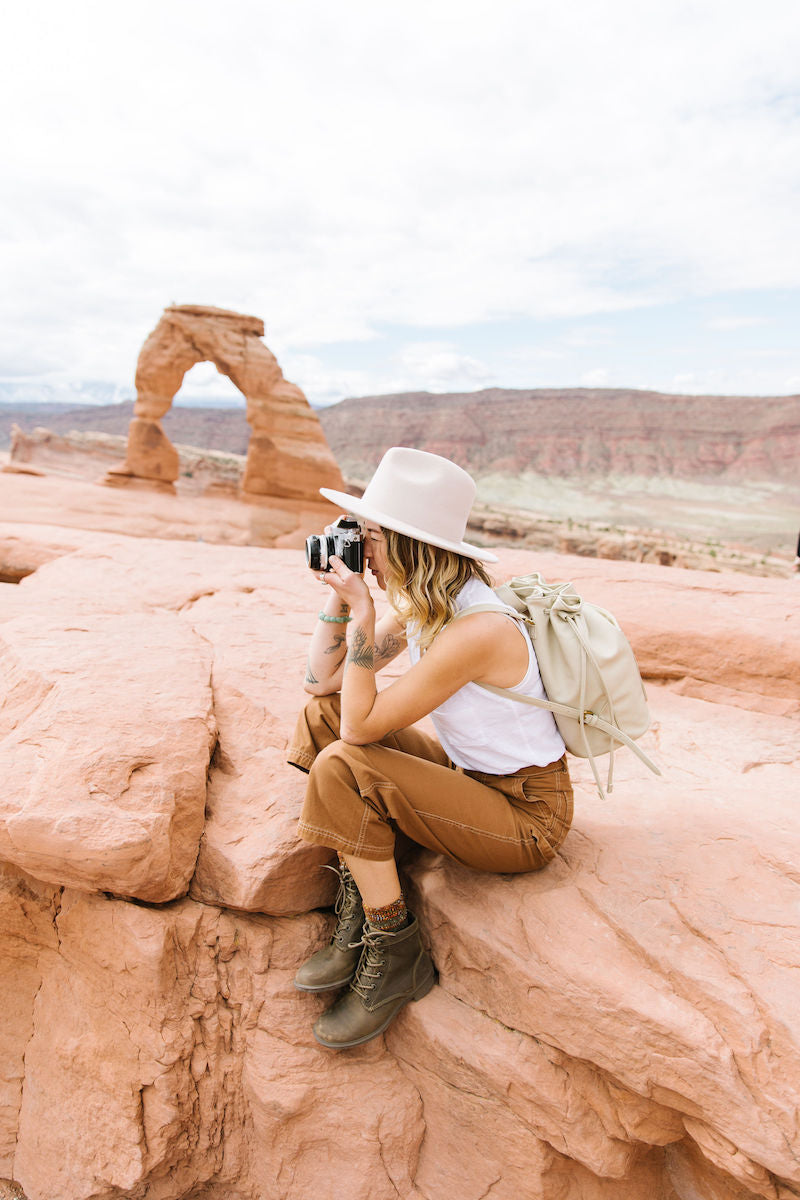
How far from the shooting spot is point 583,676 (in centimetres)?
210

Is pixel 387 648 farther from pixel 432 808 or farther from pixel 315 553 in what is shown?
pixel 432 808

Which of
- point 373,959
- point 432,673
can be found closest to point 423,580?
point 432,673

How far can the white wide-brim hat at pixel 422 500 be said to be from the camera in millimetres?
2047

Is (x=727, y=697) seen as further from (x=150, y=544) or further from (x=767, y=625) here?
(x=150, y=544)

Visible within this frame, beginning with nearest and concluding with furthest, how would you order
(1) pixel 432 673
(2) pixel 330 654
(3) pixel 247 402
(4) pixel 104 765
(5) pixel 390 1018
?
(1) pixel 432 673 → (5) pixel 390 1018 → (4) pixel 104 765 → (2) pixel 330 654 → (3) pixel 247 402

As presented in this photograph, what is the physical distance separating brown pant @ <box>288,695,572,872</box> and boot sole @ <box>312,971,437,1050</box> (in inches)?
17.2

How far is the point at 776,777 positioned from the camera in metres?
3.07

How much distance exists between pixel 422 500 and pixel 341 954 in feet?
4.72

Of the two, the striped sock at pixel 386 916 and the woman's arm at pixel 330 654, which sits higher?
→ the woman's arm at pixel 330 654

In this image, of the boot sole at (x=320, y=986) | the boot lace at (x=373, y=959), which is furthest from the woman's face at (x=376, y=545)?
the boot sole at (x=320, y=986)

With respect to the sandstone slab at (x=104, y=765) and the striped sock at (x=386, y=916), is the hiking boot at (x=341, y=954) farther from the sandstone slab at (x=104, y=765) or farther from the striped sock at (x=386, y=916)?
the sandstone slab at (x=104, y=765)

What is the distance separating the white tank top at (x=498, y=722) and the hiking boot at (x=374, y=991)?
1.94 ft

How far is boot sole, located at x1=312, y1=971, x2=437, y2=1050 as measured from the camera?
215 centimetres

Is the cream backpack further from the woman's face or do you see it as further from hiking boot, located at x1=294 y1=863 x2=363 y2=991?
hiking boot, located at x1=294 y1=863 x2=363 y2=991
